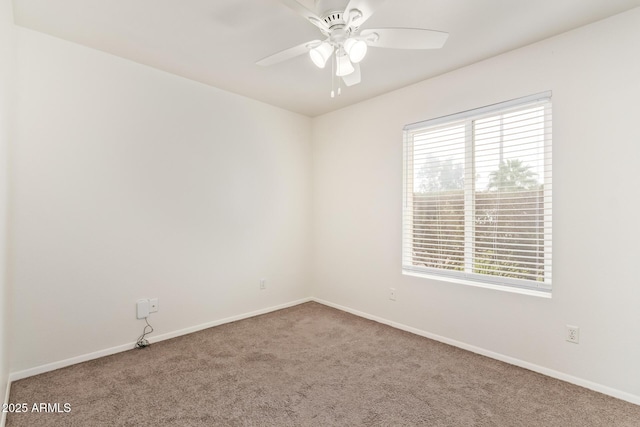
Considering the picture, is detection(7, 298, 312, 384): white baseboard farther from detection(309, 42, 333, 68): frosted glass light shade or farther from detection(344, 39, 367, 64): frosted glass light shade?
detection(344, 39, 367, 64): frosted glass light shade

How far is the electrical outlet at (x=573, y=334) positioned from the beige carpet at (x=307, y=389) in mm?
311

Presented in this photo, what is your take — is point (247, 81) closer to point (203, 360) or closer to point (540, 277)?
point (203, 360)

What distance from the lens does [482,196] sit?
107 inches

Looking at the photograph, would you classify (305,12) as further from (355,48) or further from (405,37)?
(405,37)

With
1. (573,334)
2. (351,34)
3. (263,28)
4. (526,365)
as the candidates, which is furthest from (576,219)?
(263,28)

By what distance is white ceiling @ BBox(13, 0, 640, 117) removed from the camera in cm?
198

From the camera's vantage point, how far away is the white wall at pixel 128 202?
2.29m

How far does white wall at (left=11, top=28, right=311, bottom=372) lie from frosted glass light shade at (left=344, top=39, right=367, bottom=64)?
197 cm

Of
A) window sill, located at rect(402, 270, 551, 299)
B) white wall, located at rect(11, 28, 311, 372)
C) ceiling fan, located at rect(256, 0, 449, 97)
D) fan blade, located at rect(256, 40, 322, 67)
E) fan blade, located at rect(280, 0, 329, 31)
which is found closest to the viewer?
fan blade, located at rect(280, 0, 329, 31)

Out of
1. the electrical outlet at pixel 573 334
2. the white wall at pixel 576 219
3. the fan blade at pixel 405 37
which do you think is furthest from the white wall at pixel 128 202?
the electrical outlet at pixel 573 334

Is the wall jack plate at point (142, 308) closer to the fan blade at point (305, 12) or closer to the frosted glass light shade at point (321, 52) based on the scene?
the frosted glass light shade at point (321, 52)

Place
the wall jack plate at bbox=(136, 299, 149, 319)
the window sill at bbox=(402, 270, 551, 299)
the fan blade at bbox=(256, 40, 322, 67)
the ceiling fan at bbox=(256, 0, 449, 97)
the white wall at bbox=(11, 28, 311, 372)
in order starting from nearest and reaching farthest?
the ceiling fan at bbox=(256, 0, 449, 97), the fan blade at bbox=(256, 40, 322, 67), the white wall at bbox=(11, 28, 311, 372), the window sill at bbox=(402, 270, 551, 299), the wall jack plate at bbox=(136, 299, 149, 319)

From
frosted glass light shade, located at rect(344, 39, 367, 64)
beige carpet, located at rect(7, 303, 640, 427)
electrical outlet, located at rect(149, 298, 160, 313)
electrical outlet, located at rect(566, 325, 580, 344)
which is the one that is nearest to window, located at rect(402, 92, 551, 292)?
electrical outlet, located at rect(566, 325, 580, 344)

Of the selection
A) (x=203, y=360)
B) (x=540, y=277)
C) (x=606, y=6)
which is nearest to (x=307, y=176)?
(x=203, y=360)
